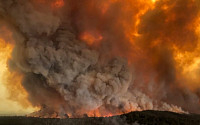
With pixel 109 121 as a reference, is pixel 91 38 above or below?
above

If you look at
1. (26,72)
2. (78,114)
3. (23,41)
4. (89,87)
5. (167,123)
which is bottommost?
(167,123)

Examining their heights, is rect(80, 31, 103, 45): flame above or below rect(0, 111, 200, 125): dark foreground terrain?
above

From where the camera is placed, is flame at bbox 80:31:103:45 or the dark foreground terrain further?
flame at bbox 80:31:103:45

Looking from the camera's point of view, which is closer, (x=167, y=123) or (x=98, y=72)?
(x=167, y=123)

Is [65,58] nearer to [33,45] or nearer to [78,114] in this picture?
[33,45]

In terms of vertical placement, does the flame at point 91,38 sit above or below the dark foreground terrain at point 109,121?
above

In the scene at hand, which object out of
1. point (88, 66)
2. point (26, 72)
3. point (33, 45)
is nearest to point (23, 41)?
point (33, 45)

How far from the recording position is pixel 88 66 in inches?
2783

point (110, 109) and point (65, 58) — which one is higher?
point (65, 58)

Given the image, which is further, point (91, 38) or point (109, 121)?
point (91, 38)

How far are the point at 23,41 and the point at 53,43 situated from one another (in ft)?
24.0

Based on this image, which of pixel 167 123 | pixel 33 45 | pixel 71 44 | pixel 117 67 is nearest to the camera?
pixel 167 123

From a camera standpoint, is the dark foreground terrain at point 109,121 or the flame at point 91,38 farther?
the flame at point 91,38

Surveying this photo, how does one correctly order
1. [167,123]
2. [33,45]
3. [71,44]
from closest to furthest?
1. [167,123]
2. [33,45]
3. [71,44]
